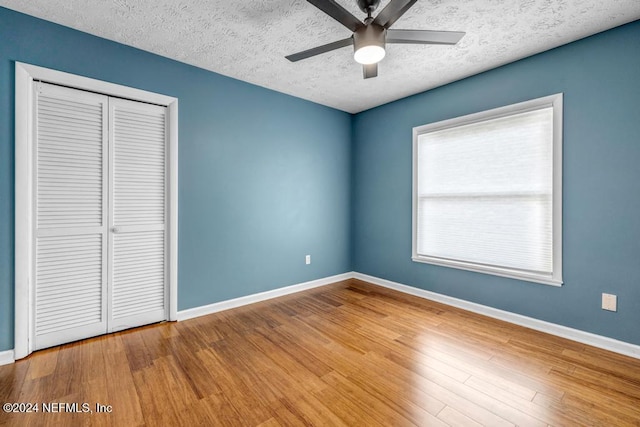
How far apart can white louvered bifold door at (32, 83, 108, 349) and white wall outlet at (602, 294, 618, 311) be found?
4.33 m

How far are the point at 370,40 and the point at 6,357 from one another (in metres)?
3.47

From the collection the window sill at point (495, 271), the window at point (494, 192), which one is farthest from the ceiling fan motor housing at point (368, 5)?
the window sill at point (495, 271)

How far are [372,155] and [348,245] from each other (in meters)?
1.48

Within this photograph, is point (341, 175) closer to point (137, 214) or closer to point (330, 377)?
point (137, 214)

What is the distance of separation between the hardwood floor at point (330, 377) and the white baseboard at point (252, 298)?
Result: 0.44ft

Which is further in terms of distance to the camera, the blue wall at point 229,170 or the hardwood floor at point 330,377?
the blue wall at point 229,170

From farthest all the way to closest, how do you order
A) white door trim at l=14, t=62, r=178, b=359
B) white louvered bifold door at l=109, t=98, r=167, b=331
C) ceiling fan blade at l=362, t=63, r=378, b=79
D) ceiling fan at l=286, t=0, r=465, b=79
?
1. white louvered bifold door at l=109, t=98, r=167, b=331
2. ceiling fan blade at l=362, t=63, r=378, b=79
3. white door trim at l=14, t=62, r=178, b=359
4. ceiling fan at l=286, t=0, r=465, b=79

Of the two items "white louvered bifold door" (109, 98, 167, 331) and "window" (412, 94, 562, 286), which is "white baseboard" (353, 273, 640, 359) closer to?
"window" (412, 94, 562, 286)

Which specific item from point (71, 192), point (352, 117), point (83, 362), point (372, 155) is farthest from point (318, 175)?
point (83, 362)

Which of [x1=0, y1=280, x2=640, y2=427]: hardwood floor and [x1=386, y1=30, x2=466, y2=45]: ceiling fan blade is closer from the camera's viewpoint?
[x1=0, y1=280, x2=640, y2=427]: hardwood floor

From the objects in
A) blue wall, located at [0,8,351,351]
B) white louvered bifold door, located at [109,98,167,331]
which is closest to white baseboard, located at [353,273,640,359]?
blue wall, located at [0,8,351,351]

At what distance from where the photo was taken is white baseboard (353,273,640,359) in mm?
2238

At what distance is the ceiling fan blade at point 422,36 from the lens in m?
1.83

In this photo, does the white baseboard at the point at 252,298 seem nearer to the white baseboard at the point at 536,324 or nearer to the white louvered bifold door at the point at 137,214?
the white louvered bifold door at the point at 137,214
